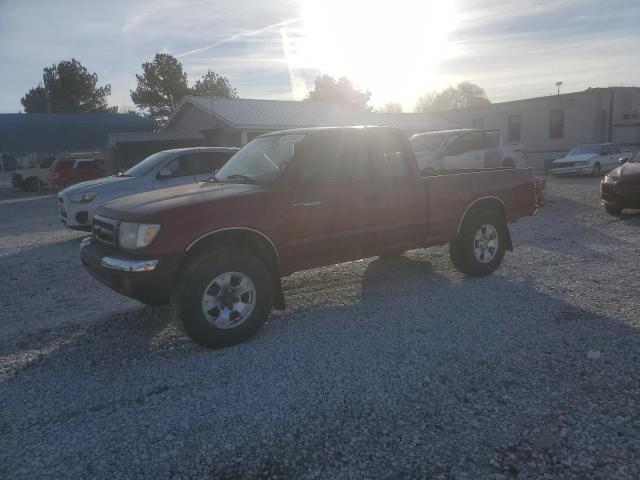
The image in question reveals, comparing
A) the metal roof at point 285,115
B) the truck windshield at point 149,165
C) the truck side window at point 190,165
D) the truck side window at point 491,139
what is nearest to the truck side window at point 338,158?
the truck side window at point 190,165

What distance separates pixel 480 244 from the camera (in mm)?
6508

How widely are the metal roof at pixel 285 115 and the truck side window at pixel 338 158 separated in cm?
1961

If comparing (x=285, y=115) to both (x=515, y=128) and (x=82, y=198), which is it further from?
(x=82, y=198)

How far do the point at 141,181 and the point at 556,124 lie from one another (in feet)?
90.9

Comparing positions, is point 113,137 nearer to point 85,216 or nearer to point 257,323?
point 85,216

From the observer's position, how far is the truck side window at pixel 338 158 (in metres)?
5.22

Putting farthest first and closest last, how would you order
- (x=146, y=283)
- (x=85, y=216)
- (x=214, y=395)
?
(x=85, y=216) → (x=146, y=283) → (x=214, y=395)

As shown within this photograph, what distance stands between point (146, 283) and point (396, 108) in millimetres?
92200

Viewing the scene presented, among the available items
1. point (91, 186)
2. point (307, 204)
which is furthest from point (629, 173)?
point (91, 186)

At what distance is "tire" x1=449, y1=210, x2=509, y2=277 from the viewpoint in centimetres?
634

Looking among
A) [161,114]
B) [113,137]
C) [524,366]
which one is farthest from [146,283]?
[161,114]

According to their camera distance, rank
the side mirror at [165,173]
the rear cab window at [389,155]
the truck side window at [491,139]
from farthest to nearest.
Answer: the truck side window at [491,139] < the side mirror at [165,173] < the rear cab window at [389,155]

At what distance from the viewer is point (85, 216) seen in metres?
9.50

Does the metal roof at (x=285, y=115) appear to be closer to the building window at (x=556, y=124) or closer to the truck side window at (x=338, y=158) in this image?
the building window at (x=556, y=124)
